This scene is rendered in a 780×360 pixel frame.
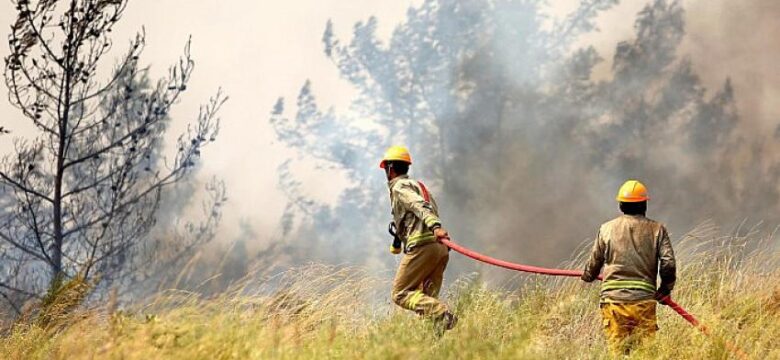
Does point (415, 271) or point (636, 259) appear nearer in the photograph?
point (636, 259)

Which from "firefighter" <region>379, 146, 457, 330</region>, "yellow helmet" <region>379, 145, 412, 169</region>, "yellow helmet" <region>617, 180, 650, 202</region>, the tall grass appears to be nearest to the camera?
the tall grass

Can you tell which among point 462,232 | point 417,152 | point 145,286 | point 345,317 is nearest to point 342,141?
point 417,152

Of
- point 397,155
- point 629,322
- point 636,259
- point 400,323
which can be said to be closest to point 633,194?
point 636,259

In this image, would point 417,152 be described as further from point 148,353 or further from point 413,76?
point 148,353

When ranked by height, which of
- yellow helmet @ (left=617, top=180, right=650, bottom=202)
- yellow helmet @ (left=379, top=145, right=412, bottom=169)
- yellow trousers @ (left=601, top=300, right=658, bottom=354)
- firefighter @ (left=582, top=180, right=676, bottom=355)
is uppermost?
yellow helmet @ (left=379, top=145, right=412, bottom=169)

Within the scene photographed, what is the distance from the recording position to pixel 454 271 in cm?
1938

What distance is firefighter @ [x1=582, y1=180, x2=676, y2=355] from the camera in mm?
6215

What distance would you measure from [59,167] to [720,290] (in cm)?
784

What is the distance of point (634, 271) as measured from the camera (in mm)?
6234

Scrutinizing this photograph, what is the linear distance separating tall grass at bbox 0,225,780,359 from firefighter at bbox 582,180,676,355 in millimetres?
172

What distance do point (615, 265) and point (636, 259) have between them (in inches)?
5.6

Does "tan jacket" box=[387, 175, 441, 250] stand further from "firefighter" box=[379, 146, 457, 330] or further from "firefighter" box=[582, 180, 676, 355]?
"firefighter" box=[582, 180, 676, 355]

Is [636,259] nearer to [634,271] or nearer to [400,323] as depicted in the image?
[634,271]

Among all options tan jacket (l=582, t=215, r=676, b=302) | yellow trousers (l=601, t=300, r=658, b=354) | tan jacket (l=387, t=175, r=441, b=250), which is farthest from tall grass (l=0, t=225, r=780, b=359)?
tan jacket (l=387, t=175, r=441, b=250)
